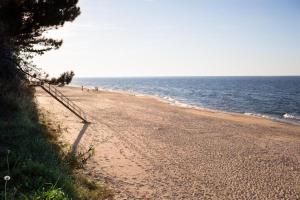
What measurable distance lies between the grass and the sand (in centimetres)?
244

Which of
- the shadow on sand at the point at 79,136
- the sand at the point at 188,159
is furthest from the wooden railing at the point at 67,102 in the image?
the shadow on sand at the point at 79,136

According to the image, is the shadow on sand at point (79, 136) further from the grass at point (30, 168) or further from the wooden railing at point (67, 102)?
the grass at point (30, 168)

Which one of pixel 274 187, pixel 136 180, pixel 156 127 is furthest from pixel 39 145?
pixel 156 127

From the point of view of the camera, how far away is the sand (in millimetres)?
14555

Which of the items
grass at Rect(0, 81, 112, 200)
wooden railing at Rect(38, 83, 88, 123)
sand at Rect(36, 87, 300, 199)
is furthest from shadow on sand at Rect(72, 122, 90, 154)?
grass at Rect(0, 81, 112, 200)

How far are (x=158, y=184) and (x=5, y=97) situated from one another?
8.12m

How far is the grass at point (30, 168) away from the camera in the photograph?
7.59 metres

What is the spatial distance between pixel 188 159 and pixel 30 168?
1192cm

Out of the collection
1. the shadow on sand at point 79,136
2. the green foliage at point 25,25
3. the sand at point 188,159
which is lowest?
the sand at point 188,159

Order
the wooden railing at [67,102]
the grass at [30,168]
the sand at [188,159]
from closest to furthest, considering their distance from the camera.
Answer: the grass at [30,168], the sand at [188,159], the wooden railing at [67,102]

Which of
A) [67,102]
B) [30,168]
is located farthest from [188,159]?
[67,102]

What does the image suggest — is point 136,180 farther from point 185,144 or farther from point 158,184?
point 185,144

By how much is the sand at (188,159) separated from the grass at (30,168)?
244 cm

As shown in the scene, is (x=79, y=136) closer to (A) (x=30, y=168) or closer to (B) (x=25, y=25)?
(B) (x=25, y=25)
